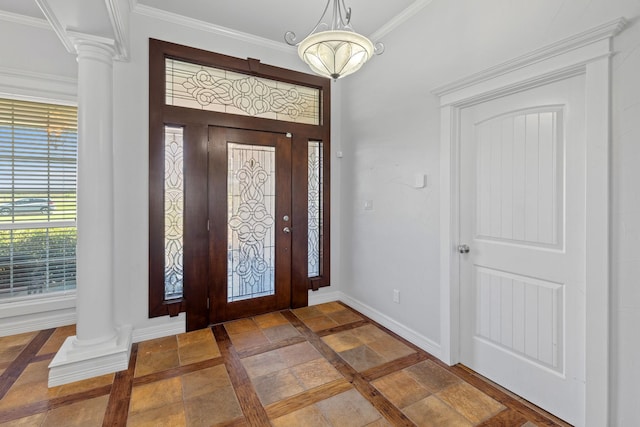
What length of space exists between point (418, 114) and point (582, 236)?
57.9 inches

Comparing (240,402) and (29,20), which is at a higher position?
(29,20)

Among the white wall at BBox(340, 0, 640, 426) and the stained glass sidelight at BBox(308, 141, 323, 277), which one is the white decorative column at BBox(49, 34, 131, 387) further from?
the white wall at BBox(340, 0, 640, 426)

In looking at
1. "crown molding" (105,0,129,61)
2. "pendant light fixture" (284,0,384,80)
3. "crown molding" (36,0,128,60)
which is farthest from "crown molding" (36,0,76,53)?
"pendant light fixture" (284,0,384,80)

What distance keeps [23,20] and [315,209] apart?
10.7ft

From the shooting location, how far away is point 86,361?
83.9 inches

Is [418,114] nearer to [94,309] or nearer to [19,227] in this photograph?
→ [94,309]

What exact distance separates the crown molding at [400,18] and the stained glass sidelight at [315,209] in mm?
1274

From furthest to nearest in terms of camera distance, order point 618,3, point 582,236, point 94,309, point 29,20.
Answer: point 29,20 → point 94,309 → point 582,236 → point 618,3

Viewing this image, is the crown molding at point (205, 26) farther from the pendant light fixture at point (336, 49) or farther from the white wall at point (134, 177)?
the pendant light fixture at point (336, 49)

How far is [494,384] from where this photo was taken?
2.08 meters

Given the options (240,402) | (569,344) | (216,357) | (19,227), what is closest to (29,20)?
(19,227)

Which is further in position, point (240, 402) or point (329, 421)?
point (240, 402)

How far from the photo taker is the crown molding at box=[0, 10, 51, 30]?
102 inches

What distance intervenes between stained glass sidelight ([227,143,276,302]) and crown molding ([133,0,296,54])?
3.65ft
